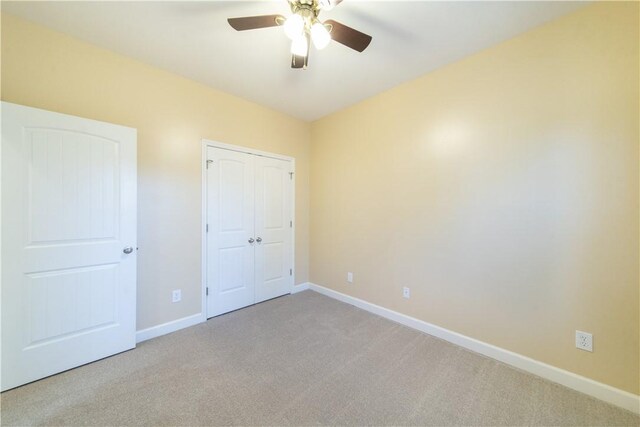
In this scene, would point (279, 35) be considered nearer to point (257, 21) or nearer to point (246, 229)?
point (257, 21)

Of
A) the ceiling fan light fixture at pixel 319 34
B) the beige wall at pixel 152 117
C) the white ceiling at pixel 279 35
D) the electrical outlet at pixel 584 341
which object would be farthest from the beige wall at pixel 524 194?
the beige wall at pixel 152 117

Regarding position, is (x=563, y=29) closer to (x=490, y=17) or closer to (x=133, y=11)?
(x=490, y=17)

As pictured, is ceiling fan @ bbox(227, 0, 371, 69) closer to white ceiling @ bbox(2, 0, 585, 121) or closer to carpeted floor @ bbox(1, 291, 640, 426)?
white ceiling @ bbox(2, 0, 585, 121)

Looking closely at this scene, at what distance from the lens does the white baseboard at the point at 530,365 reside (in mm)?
1562

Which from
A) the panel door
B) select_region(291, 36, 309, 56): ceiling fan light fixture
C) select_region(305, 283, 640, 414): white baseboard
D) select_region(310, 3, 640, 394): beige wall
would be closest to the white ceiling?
select_region(310, 3, 640, 394): beige wall

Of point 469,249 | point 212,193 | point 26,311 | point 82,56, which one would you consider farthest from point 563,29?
point 26,311

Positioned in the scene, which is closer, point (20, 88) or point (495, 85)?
point (20, 88)

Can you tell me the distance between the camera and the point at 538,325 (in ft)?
6.09

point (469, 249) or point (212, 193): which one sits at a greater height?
point (212, 193)

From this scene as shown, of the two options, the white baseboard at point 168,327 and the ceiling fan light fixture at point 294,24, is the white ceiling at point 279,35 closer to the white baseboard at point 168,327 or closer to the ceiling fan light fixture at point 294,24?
the ceiling fan light fixture at point 294,24

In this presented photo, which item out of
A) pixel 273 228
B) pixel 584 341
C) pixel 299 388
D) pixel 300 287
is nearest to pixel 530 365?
pixel 584 341

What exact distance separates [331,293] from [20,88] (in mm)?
3593

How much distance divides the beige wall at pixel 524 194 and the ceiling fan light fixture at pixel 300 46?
1486 millimetres

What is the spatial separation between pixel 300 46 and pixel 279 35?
0.58 metres
